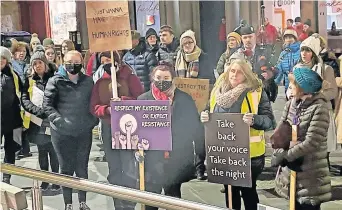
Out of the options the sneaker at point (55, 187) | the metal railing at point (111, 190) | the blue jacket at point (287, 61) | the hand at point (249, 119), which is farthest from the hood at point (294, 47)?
the sneaker at point (55, 187)

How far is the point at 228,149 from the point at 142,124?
0.45 metres

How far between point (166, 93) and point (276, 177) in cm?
62

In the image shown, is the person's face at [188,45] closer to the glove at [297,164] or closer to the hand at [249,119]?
the hand at [249,119]

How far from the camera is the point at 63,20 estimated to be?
2965 millimetres

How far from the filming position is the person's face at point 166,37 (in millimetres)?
2592

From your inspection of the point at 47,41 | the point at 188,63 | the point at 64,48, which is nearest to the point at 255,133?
the point at 188,63

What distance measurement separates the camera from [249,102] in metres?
2.37

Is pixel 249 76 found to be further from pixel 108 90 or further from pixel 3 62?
pixel 3 62

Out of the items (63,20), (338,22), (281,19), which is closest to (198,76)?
(281,19)

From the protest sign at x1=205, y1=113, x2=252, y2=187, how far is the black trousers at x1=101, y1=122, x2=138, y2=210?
1.53 ft

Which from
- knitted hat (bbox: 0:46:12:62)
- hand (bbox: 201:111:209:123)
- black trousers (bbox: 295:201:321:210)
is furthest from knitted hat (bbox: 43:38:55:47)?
black trousers (bbox: 295:201:321:210)

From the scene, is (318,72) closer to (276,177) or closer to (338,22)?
(338,22)

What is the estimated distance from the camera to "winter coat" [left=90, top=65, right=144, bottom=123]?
8.91ft

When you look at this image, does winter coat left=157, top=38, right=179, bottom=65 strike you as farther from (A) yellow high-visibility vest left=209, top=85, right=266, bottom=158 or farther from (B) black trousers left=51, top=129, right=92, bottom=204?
(B) black trousers left=51, top=129, right=92, bottom=204
